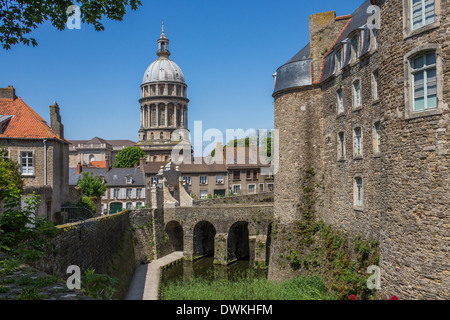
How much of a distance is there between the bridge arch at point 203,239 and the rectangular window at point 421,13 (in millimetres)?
24358

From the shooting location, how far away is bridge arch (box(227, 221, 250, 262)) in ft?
97.0

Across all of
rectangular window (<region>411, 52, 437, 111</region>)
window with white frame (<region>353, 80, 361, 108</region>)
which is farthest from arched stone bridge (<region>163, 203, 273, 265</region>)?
rectangular window (<region>411, 52, 437, 111</region>)

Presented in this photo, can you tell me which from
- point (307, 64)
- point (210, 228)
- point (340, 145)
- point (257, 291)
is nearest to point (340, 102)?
point (340, 145)

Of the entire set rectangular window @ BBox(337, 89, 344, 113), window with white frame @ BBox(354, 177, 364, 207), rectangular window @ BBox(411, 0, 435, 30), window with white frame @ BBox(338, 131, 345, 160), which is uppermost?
rectangular window @ BBox(411, 0, 435, 30)

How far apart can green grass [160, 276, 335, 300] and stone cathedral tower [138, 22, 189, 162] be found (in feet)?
194

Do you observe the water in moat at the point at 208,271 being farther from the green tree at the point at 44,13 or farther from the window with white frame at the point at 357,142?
the green tree at the point at 44,13

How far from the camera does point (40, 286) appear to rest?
5.64 meters

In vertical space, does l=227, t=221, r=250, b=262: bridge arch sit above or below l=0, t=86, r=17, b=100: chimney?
below

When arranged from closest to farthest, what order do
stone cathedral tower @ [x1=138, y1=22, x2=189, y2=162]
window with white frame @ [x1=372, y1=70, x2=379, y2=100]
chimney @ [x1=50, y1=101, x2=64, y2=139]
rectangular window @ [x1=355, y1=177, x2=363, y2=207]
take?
window with white frame @ [x1=372, y1=70, x2=379, y2=100], rectangular window @ [x1=355, y1=177, x2=363, y2=207], chimney @ [x1=50, y1=101, x2=64, y2=139], stone cathedral tower @ [x1=138, y1=22, x2=189, y2=162]

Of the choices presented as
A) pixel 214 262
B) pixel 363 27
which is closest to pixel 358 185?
pixel 363 27

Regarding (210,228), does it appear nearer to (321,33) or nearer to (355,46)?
(321,33)

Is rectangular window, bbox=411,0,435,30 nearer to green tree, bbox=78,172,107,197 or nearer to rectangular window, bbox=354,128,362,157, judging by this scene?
rectangular window, bbox=354,128,362,157

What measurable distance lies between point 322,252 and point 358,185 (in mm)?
4258
